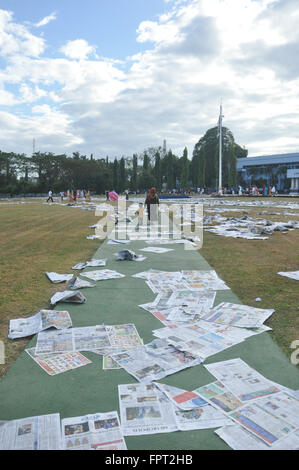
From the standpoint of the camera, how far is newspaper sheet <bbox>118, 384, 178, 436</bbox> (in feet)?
7.02

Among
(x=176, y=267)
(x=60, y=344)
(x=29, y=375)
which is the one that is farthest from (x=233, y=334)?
(x=176, y=267)

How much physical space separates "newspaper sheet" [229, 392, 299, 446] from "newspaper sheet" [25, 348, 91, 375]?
1325 mm

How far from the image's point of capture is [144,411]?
2293mm

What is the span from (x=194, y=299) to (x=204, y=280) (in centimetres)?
96

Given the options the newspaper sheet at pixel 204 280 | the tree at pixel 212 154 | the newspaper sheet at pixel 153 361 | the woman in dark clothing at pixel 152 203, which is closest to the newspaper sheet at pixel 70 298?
the newspaper sheet at pixel 153 361

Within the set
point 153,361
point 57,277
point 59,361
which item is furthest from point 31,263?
point 153,361

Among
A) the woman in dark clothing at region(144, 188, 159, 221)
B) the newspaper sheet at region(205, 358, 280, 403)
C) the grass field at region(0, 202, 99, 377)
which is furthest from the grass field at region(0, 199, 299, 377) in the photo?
the woman in dark clothing at region(144, 188, 159, 221)

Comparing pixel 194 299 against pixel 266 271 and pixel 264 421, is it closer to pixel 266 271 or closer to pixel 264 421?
pixel 266 271

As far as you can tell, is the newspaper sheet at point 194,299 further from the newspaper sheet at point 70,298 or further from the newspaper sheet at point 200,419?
the newspaper sheet at point 200,419

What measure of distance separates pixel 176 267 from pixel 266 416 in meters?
4.29

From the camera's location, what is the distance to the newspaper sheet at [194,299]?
170 inches

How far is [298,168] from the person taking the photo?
70.5 m

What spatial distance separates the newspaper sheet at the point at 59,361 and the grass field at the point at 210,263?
25 cm

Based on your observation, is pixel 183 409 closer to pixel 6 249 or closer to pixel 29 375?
pixel 29 375
